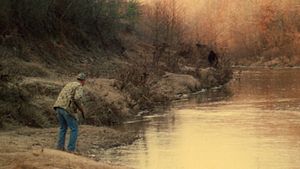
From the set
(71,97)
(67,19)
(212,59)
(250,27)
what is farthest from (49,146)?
(250,27)

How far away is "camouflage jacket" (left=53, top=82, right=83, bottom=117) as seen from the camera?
1644 centimetres

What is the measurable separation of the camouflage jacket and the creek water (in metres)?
2.39

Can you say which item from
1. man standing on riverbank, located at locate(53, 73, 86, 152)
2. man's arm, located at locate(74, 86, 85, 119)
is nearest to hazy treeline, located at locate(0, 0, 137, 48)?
man standing on riverbank, located at locate(53, 73, 86, 152)

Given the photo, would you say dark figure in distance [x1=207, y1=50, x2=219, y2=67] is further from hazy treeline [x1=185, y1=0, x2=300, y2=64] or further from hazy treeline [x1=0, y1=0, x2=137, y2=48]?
hazy treeline [x1=185, y1=0, x2=300, y2=64]

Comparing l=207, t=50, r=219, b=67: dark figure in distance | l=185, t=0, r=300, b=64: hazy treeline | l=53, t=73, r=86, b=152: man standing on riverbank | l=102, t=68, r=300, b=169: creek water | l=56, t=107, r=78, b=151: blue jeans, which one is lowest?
l=102, t=68, r=300, b=169: creek water

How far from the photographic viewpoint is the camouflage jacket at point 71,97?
16438mm

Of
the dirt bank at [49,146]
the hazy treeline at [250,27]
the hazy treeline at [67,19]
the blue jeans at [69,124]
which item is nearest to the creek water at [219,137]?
the dirt bank at [49,146]

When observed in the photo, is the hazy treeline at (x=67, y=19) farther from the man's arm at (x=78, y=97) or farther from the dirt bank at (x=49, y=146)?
the man's arm at (x=78, y=97)

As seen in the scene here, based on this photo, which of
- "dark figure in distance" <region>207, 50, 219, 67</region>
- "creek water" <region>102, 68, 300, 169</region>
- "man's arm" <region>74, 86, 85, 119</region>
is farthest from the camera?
"dark figure in distance" <region>207, 50, 219, 67</region>

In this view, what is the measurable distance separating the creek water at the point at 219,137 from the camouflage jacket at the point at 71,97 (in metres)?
2.39

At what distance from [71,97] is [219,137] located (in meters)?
7.97

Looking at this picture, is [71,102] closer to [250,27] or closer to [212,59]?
[212,59]

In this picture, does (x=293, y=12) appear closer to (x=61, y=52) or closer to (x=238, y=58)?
(x=238, y=58)

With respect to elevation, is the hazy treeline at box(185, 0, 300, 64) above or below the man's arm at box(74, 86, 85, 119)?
above
